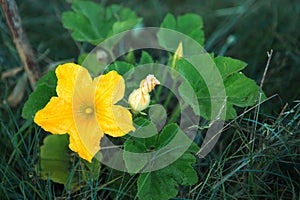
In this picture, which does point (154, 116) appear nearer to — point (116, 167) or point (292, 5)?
point (116, 167)

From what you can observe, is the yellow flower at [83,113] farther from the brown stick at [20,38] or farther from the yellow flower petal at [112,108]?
the brown stick at [20,38]

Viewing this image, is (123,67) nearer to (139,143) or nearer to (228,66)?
(139,143)

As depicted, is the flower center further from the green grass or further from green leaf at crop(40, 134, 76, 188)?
green leaf at crop(40, 134, 76, 188)

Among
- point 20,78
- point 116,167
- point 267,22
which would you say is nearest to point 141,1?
point 267,22

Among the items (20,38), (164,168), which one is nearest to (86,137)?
(164,168)

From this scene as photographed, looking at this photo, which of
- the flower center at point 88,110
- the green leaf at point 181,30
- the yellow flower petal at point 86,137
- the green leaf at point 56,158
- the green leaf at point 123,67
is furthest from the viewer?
the green leaf at point 181,30

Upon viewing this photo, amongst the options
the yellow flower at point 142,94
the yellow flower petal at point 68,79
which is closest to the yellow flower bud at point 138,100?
the yellow flower at point 142,94
